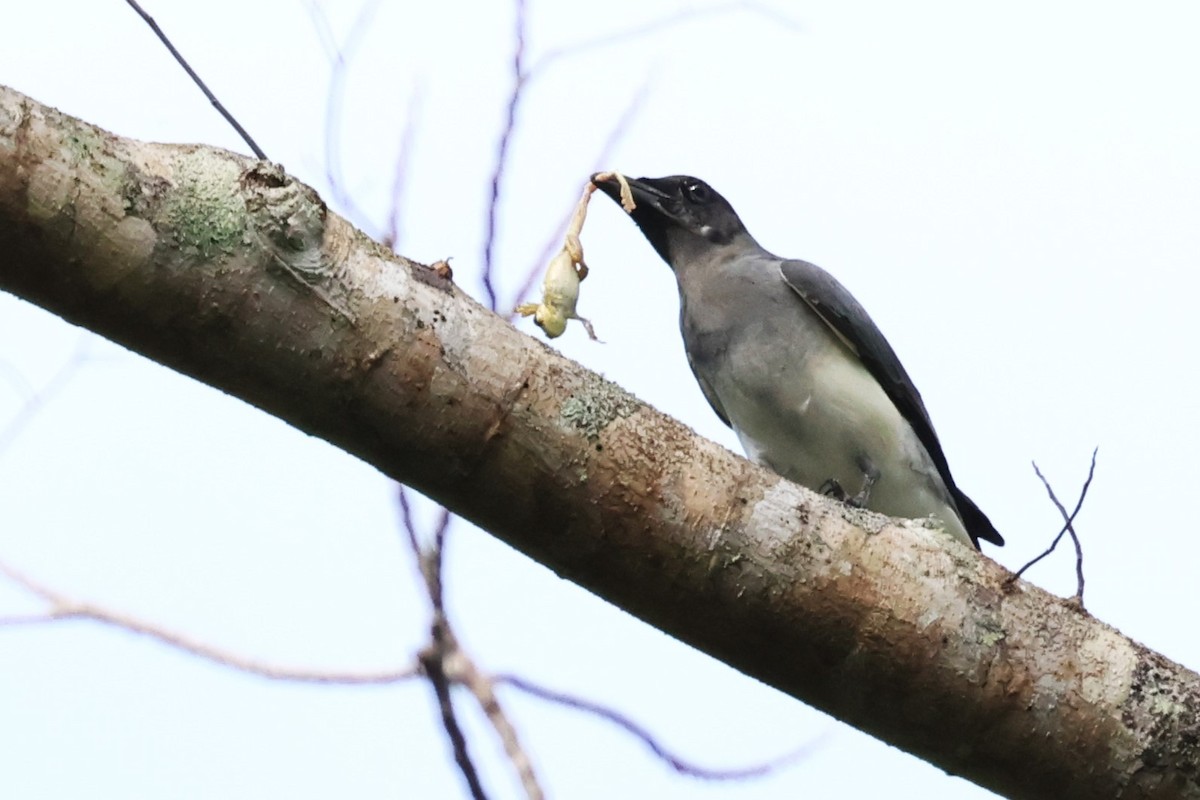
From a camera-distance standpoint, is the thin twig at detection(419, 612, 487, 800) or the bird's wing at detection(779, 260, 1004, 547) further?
the bird's wing at detection(779, 260, 1004, 547)

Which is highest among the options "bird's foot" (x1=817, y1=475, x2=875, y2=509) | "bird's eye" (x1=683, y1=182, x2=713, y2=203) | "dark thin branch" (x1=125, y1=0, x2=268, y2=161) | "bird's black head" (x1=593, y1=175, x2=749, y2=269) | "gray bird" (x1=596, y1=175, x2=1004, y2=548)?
"bird's eye" (x1=683, y1=182, x2=713, y2=203)

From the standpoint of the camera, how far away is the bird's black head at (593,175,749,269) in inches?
279

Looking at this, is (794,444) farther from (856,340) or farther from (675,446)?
(675,446)

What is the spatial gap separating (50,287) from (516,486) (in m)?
0.91

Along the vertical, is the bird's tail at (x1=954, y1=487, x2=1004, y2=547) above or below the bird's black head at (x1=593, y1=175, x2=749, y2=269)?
below

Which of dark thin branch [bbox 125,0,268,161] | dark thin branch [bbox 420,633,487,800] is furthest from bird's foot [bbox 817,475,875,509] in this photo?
dark thin branch [bbox 125,0,268,161]

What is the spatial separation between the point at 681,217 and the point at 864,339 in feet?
4.27

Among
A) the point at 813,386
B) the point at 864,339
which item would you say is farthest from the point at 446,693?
the point at 864,339

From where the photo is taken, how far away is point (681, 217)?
7.16 meters

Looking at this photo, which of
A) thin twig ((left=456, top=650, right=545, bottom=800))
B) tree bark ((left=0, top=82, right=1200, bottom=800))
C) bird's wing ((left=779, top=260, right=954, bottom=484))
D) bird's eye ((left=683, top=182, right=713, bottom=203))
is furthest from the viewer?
bird's eye ((left=683, top=182, right=713, bottom=203))

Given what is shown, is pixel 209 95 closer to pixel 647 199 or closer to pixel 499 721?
pixel 499 721

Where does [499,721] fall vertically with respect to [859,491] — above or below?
below

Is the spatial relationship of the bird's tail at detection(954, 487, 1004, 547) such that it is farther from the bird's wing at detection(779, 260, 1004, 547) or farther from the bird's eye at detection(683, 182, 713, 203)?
the bird's eye at detection(683, 182, 713, 203)

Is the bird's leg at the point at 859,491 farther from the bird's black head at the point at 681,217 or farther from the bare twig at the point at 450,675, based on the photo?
the bare twig at the point at 450,675
